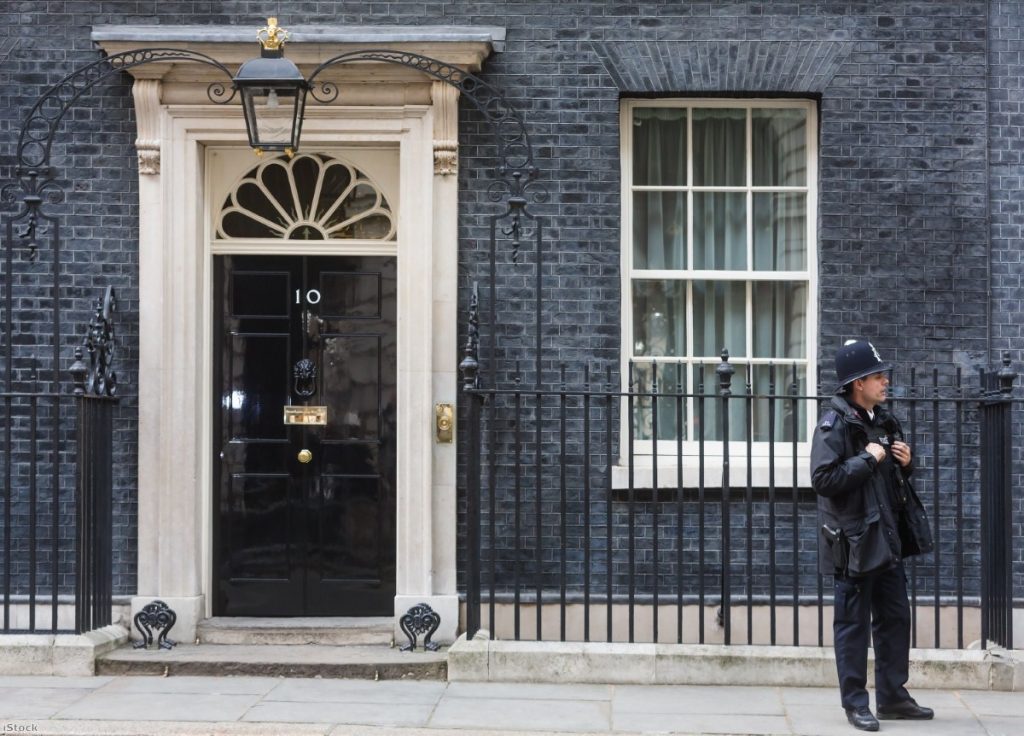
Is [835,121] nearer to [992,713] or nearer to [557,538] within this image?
[557,538]

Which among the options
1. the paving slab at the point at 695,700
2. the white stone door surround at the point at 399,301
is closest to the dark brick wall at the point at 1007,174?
the paving slab at the point at 695,700

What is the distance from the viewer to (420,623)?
922cm

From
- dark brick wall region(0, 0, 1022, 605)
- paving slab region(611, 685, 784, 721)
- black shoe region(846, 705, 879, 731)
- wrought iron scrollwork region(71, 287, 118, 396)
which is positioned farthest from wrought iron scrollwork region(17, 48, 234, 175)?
black shoe region(846, 705, 879, 731)

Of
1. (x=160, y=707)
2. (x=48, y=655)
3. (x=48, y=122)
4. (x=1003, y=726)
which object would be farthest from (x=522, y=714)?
(x=48, y=122)

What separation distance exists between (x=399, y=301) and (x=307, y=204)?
0.95 meters

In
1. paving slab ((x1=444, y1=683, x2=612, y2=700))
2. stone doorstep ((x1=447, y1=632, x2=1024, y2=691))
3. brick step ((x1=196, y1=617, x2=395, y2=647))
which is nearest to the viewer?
paving slab ((x1=444, y1=683, x2=612, y2=700))

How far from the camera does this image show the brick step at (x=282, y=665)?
8758mm

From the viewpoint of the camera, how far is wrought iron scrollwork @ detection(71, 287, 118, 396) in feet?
28.8

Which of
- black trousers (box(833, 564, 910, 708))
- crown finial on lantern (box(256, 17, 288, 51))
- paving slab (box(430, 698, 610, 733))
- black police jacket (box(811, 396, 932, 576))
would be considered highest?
crown finial on lantern (box(256, 17, 288, 51))

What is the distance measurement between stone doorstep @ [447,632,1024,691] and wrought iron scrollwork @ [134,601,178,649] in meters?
1.95

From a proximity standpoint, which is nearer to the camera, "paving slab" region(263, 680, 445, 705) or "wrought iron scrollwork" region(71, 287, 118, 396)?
"paving slab" region(263, 680, 445, 705)

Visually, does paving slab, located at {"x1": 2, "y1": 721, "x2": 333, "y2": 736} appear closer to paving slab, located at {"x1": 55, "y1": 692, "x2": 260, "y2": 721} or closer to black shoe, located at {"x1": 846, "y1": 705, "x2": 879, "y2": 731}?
paving slab, located at {"x1": 55, "y1": 692, "x2": 260, "y2": 721}

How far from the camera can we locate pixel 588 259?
956 cm

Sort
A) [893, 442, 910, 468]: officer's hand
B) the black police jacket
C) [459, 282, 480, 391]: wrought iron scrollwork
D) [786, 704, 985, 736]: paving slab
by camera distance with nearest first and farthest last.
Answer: the black police jacket → [786, 704, 985, 736]: paving slab → [893, 442, 910, 468]: officer's hand → [459, 282, 480, 391]: wrought iron scrollwork
